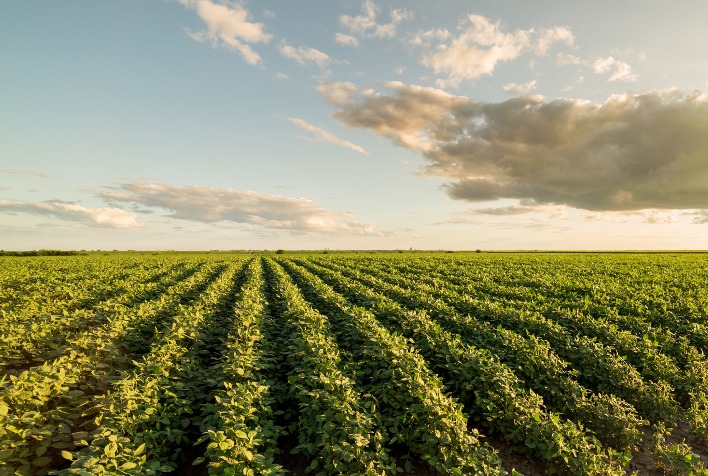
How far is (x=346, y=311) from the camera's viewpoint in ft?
44.2

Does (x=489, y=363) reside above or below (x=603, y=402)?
above

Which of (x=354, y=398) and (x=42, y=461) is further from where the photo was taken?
(x=354, y=398)

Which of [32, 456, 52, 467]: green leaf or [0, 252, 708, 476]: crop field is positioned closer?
[32, 456, 52, 467]: green leaf

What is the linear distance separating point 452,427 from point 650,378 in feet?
24.0

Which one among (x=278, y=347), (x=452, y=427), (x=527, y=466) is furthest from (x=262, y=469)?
Answer: (x=278, y=347)

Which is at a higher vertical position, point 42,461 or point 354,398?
point 354,398

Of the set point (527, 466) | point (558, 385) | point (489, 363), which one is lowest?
point (527, 466)

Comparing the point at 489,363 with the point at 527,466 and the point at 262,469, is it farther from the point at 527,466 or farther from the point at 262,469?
the point at 262,469

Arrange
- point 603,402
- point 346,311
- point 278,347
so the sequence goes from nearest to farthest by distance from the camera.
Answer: point 603,402 < point 278,347 < point 346,311

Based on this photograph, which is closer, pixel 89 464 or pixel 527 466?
pixel 89 464

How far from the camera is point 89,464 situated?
4707 mm

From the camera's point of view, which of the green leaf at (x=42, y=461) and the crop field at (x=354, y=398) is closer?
the green leaf at (x=42, y=461)

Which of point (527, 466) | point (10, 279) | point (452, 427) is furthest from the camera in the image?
point (10, 279)

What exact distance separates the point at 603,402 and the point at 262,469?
6734 millimetres
